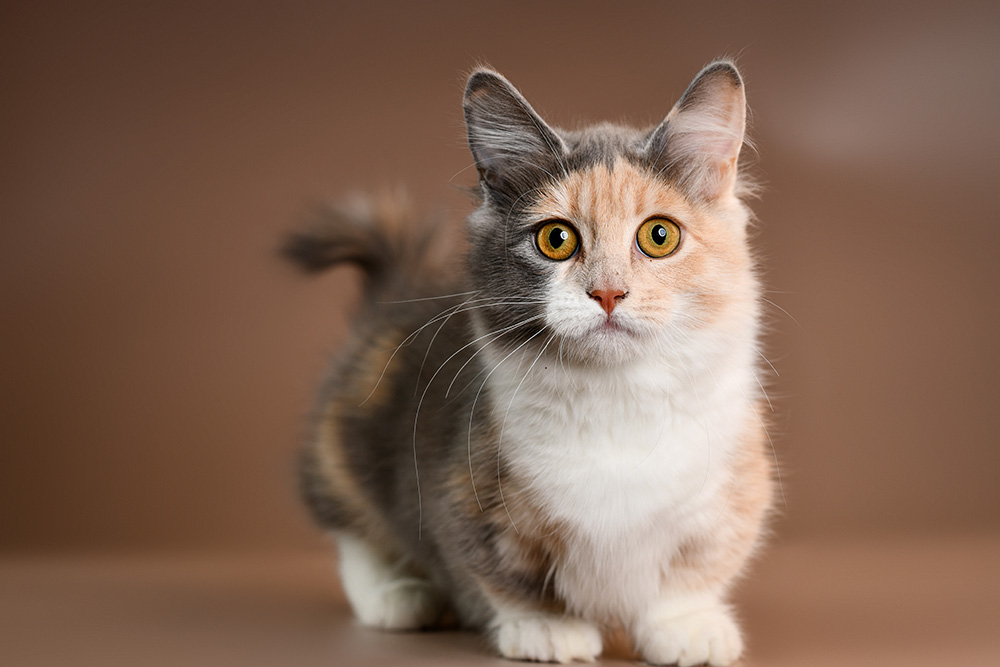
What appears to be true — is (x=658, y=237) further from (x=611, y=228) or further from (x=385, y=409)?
(x=385, y=409)

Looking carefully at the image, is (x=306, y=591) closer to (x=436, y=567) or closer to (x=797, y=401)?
(x=436, y=567)

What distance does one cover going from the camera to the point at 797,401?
139 inches

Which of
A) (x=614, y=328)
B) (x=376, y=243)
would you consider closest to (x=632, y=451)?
(x=614, y=328)

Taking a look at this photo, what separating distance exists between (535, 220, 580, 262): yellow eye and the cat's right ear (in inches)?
5.3

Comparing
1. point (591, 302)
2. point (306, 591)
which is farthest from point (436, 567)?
point (591, 302)

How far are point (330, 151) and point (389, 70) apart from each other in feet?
1.15

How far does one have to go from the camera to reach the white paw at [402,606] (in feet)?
8.77

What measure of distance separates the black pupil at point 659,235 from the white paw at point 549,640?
840 millimetres

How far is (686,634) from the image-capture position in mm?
2250

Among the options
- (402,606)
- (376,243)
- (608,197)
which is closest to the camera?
(608,197)

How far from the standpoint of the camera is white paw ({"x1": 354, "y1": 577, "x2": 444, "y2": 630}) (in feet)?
8.77

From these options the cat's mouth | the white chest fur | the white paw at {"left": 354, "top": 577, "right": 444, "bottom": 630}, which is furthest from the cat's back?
the cat's mouth

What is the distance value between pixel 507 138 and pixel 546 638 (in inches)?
41.9

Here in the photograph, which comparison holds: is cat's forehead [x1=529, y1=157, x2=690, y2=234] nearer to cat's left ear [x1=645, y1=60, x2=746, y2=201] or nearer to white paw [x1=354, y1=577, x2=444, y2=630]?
cat's left ear [x1=645, y1=60, x2=746, y2=201]
